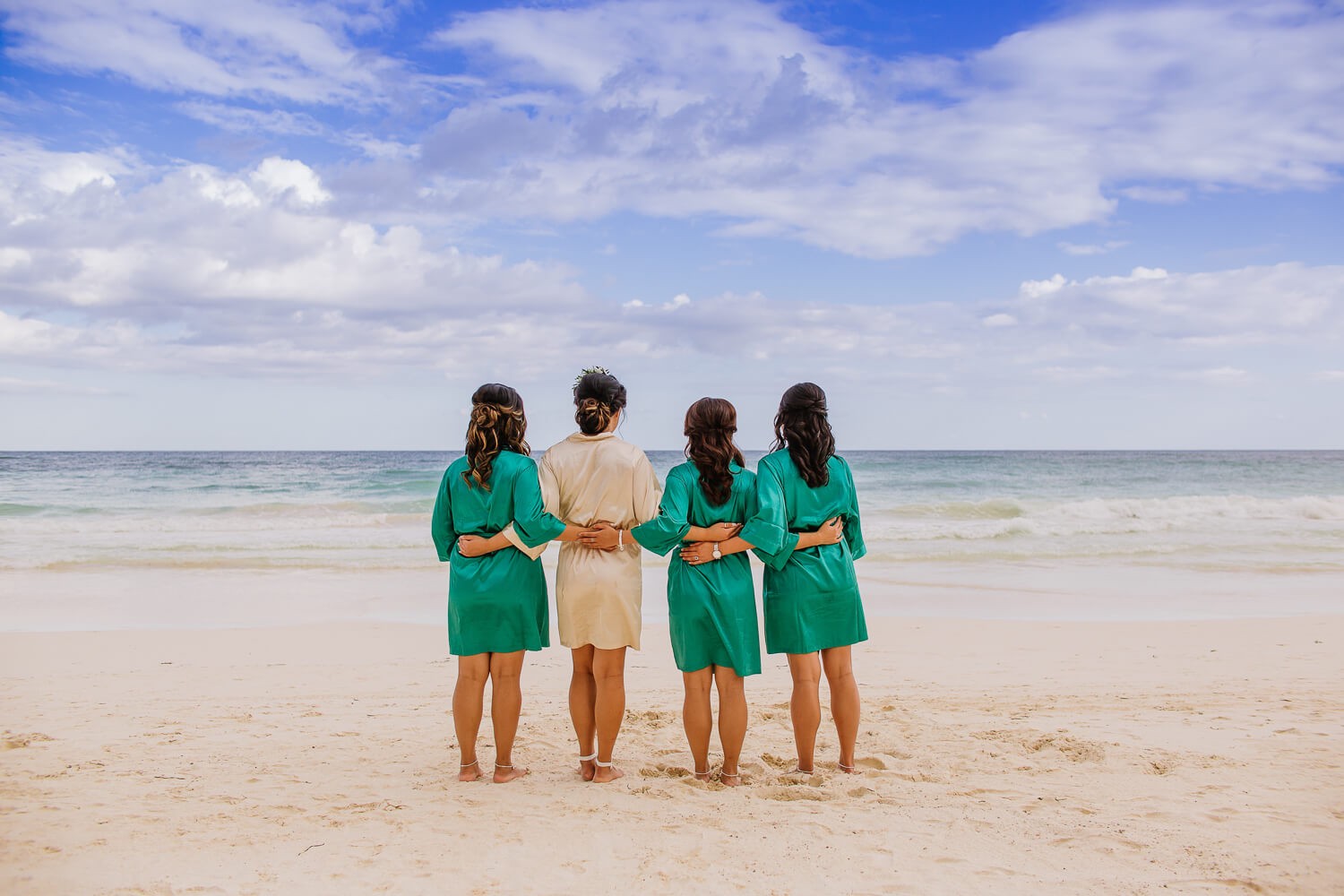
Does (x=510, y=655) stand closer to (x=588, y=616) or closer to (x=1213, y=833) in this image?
(x=588, y=616)

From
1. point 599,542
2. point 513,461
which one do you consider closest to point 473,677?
point 599,542

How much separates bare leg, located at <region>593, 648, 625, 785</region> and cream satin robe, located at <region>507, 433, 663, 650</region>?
0.07m

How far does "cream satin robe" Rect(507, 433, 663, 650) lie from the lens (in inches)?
152

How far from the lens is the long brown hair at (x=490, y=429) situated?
3.87 m

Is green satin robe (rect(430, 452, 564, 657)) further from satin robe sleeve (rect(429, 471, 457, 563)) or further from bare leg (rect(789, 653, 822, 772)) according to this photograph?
bare leg (rect(789, 653, 822, 772))

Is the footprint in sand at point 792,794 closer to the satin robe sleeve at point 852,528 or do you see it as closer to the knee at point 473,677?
the satin robe sleeve at point 852,528

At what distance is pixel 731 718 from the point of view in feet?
12.9

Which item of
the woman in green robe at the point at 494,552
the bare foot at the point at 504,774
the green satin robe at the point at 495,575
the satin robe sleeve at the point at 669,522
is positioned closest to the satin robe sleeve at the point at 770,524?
the satin robe sleeve at the point at 669,522

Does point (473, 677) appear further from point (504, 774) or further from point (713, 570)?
point (713, 570)

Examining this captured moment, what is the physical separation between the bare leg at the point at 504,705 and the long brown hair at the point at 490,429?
78 centimetres

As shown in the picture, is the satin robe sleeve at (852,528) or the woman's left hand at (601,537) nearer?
the woman's left hand at (601,537)

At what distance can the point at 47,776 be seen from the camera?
4.11 metres

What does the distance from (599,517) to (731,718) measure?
1.06 metres

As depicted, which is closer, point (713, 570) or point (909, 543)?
point (713, 570)
